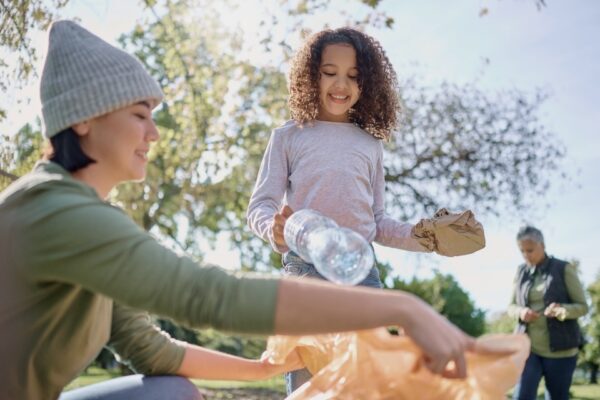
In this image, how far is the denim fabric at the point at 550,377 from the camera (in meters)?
6.60

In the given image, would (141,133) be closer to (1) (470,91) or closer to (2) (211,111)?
(2) (211,111)

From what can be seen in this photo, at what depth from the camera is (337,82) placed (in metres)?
3.07

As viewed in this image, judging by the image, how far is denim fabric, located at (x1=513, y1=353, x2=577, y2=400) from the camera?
660 cm

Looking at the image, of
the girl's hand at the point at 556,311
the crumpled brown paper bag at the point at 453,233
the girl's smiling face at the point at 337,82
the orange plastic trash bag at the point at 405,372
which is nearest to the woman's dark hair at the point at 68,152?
the orange plastic trash bag at the point at 405,372

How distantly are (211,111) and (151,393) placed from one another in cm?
1108

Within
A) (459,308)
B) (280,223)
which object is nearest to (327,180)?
(280,223)

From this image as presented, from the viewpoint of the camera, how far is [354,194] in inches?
115

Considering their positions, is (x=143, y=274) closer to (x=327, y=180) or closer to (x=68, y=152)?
(x=68, y=152)

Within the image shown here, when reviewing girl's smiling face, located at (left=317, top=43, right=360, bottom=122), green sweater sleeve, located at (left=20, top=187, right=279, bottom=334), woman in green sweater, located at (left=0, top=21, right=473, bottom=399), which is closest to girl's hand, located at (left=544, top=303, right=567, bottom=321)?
girl's smiling face, located at (left=317, top=43, right=360, bottom=122)

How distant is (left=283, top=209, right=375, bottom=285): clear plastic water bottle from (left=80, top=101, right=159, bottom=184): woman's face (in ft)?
1.77

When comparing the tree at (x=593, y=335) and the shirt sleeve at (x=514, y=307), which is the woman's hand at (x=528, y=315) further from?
the tree at (x=593, y=335)

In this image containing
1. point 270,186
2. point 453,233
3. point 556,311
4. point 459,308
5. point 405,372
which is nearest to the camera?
point 405,372

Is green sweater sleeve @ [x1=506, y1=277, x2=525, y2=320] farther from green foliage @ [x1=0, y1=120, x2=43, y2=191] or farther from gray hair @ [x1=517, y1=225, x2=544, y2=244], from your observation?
green foliage @ [x1=0, y1=120, x2=43, y2=191]

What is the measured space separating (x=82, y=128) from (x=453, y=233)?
1361 mm
